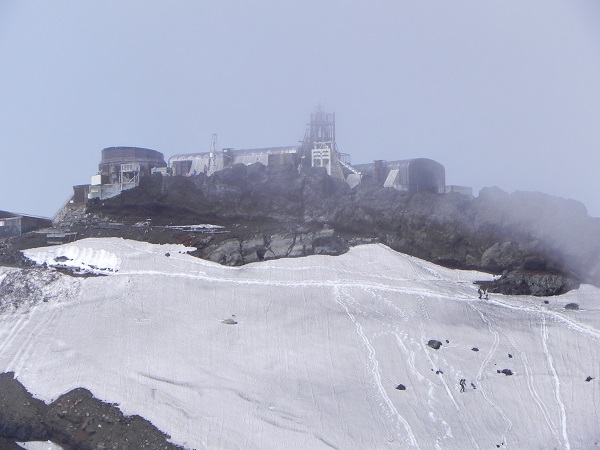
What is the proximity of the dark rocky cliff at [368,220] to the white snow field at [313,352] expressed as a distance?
123 cm

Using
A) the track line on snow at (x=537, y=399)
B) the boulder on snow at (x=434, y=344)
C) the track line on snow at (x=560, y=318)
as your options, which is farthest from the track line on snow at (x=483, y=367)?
the boulder on snow at (x=434, y=344)

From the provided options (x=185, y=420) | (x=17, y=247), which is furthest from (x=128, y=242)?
(x=185, y=420)

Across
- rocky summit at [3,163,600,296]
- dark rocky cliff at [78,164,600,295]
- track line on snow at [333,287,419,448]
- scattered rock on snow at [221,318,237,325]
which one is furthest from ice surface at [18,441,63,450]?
dark rocky cliff at [78,164,600,295]

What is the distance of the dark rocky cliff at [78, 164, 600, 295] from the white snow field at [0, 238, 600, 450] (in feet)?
4.03

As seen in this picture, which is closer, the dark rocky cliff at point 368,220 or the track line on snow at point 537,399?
the track line on snow at point 537,399

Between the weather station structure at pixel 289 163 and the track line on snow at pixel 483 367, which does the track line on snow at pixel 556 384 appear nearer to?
the track line on snow at pixel 483 367

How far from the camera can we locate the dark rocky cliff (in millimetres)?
35094

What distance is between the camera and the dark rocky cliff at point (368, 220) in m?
35.1

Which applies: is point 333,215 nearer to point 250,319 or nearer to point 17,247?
point 250,319

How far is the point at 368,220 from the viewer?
1501 inches

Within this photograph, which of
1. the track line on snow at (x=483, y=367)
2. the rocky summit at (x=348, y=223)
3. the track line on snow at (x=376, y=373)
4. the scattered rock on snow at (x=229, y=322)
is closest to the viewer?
the track line on snow at (x=376, y=373)

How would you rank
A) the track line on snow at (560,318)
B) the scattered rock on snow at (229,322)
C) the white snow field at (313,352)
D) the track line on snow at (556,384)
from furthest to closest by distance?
the track line on snow at (560,318) < the scattered rock on snow at (229,322) < the track line on snow at (556,384) < the white snow field at (313,352)

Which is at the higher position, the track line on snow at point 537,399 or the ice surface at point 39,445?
the track line on snow at point 537,399

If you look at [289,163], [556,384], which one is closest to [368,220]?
[289,163]
